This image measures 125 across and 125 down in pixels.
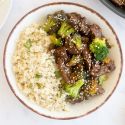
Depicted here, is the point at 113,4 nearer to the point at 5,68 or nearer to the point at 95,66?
the point at 95,66

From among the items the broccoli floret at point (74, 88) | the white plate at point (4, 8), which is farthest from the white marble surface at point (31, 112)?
the broccoli floret at point (74, 88)

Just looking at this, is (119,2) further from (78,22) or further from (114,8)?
(78,22)

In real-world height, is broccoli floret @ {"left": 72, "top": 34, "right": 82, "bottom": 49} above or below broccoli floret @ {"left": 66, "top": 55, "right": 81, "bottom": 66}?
above

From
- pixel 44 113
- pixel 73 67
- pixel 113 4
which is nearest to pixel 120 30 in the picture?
pixel 113 4

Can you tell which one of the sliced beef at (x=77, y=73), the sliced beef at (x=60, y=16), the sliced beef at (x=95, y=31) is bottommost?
the sliced beef at (x=77, y=73)

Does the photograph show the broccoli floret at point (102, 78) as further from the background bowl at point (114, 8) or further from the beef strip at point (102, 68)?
the background bowl at point (114, 8)

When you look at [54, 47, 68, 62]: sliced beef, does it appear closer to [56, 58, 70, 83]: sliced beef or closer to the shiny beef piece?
[56, 58, 70, 83]: sliced beef

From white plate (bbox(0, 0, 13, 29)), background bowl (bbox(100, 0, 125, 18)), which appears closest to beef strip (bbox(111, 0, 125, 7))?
background bowl (bbox(100, 0, 125, 18))
